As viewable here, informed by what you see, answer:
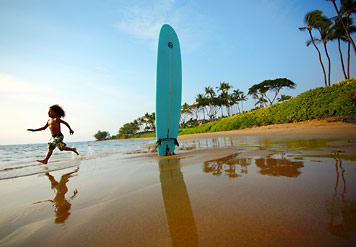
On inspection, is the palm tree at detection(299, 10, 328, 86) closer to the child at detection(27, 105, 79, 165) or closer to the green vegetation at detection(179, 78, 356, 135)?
the green vegetation at detection(179, 78, 356, 135)

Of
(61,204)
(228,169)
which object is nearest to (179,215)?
(61,204)

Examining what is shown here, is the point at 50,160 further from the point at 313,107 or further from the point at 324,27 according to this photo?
the point at 324,27

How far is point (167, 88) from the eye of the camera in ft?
16.5

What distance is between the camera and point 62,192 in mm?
1951

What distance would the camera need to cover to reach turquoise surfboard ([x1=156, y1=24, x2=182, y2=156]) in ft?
16.3

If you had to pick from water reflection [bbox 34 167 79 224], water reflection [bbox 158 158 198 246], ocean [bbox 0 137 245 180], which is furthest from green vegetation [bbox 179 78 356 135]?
water reflection [bbox 34 167 79 224]

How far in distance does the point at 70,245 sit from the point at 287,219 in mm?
1206

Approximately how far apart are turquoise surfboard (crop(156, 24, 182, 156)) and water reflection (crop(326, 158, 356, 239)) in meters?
4.08

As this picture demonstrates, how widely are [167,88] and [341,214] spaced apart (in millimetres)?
4590

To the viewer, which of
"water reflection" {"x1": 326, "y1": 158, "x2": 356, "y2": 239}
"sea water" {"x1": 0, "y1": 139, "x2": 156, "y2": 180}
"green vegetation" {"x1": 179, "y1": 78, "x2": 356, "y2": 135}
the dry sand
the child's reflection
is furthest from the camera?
"green vegetation" {"x1": 179, "y1": 78, "x2": 356, "y2": 135}

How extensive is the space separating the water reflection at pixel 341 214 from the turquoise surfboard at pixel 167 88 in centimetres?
408

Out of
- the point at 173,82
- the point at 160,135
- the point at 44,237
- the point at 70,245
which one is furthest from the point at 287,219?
the point at 173,82

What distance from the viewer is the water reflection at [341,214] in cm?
75

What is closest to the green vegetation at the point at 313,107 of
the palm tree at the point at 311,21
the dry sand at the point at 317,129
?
the dry sand at the point at 317,129
